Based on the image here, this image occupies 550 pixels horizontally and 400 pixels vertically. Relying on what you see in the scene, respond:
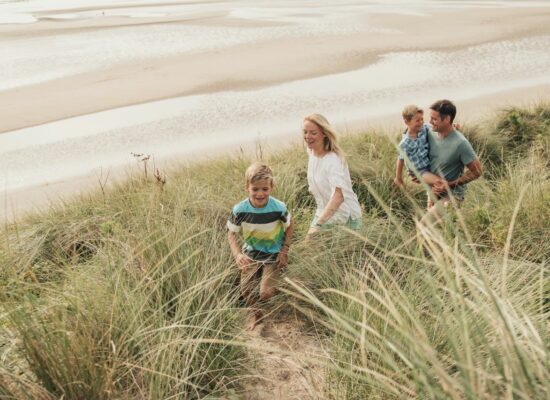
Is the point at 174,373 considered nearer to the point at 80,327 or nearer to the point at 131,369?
the point at 131,369

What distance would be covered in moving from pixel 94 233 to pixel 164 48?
1367 centimetres

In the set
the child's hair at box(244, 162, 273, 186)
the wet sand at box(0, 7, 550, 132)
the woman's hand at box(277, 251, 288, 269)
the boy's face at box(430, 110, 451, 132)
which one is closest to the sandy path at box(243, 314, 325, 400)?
the woman's hand at box(277, 251, 288, 269)

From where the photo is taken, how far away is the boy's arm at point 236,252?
4.29m

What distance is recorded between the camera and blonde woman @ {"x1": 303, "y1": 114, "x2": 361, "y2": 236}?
4.81m

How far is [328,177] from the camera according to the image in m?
4.93

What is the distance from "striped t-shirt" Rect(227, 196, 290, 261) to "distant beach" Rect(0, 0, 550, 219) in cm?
412

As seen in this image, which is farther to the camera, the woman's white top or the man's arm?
the man's arm

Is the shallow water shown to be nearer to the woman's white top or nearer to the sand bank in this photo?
the sand bank

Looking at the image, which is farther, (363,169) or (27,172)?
(27,172)

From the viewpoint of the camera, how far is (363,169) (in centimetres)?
675

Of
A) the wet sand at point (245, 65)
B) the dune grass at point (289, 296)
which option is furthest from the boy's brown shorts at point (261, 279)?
the wet sand at point (245, 65)

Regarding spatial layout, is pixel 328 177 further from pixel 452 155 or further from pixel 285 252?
pixel 452 155

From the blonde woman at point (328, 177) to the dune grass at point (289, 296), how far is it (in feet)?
0.56

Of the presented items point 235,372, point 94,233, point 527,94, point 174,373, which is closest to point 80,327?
point 174,373
